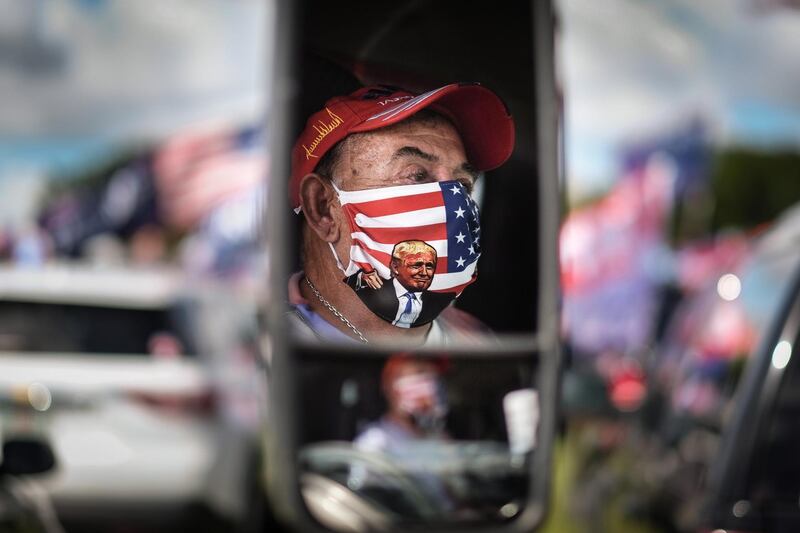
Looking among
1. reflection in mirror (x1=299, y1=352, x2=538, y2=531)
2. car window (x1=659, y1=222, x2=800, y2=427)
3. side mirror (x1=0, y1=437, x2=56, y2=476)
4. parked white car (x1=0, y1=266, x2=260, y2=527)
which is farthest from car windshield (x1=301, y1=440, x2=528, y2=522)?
parked white car (x1=0, y1=266, x2=260, y2=527)

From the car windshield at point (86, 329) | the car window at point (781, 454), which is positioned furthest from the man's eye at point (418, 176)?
the car windshield at point (86, 329)

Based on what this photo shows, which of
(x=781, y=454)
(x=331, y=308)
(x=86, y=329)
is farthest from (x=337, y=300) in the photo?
(x=86, y=329)

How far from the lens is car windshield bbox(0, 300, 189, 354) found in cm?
629

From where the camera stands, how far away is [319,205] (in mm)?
958

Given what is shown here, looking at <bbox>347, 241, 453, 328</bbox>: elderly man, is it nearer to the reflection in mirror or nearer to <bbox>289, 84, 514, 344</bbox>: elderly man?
<bbox>289, 84, 514, 344</bbox>: elderly man

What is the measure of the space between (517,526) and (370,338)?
0.58 metres

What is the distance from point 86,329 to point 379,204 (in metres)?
5.73

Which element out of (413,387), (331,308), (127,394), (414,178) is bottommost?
(127,394)

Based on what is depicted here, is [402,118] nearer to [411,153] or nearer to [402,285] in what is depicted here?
[411,153]

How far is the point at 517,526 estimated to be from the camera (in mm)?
1459

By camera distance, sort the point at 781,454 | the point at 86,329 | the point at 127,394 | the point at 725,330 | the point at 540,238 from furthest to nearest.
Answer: the point at 86,329 → the point at 127,394 → the point at 725,330 → the point at 781,454 → the point at 540,238

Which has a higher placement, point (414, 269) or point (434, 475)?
point (414, 269)

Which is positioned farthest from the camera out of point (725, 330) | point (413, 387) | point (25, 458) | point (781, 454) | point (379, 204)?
point (25, 458)

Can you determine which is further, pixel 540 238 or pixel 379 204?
pixel 540 238
